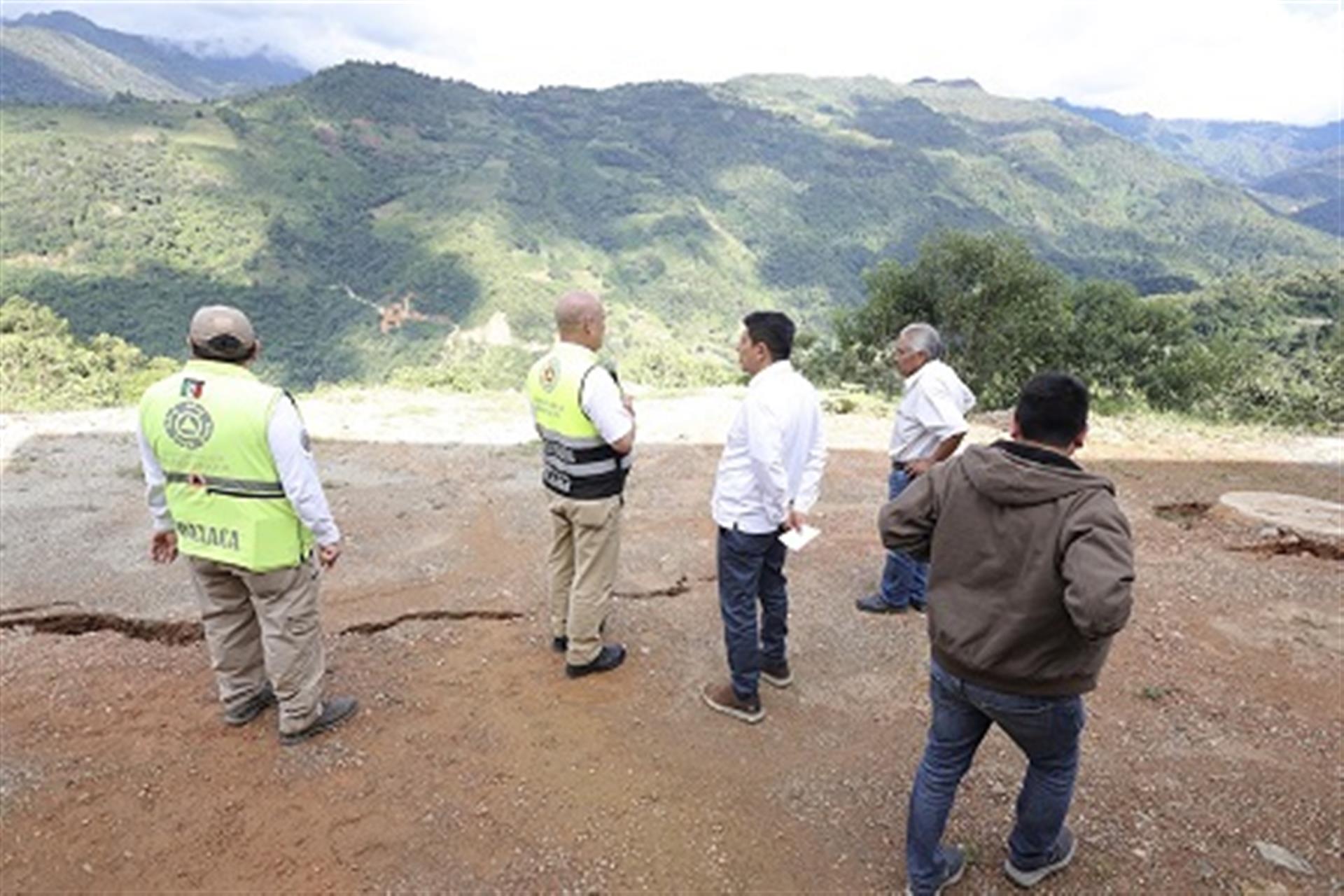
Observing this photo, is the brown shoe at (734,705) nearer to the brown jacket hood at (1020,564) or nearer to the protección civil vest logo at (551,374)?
the brown jacket hood at (1020,564)

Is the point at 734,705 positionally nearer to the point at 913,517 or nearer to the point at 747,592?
the point at 747,592

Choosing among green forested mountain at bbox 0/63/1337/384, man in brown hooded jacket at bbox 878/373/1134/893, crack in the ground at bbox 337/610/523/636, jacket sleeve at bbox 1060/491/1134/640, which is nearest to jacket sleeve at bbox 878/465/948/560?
man in brown hooded jacket at bbox 878/373/1134/893

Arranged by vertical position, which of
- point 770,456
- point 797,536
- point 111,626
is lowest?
point 111,626

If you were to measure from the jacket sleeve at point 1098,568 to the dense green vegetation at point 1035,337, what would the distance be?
698 inches

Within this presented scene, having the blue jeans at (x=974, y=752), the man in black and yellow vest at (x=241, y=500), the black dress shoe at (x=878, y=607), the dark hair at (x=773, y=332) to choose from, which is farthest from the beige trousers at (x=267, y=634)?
the black dress shoe at (x=878, y=607)

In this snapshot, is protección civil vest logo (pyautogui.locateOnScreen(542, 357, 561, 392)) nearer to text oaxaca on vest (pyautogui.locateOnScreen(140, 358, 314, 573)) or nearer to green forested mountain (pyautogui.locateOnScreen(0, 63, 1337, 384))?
text oaxaca on vest (pyautogui.locateOnScreen(140, 358, 314, 573))

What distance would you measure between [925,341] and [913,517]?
2416 mm

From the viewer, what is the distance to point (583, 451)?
12.6 feet

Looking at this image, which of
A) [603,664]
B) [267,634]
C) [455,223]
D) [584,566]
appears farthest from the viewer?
[455,223]

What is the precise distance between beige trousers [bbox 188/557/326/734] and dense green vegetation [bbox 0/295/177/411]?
1170cm

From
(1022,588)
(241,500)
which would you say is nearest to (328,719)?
(241,500)

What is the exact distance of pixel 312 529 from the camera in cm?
344

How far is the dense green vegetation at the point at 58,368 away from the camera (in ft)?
52.1

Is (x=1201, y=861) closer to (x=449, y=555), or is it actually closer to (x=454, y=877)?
(x=454, y=877)
